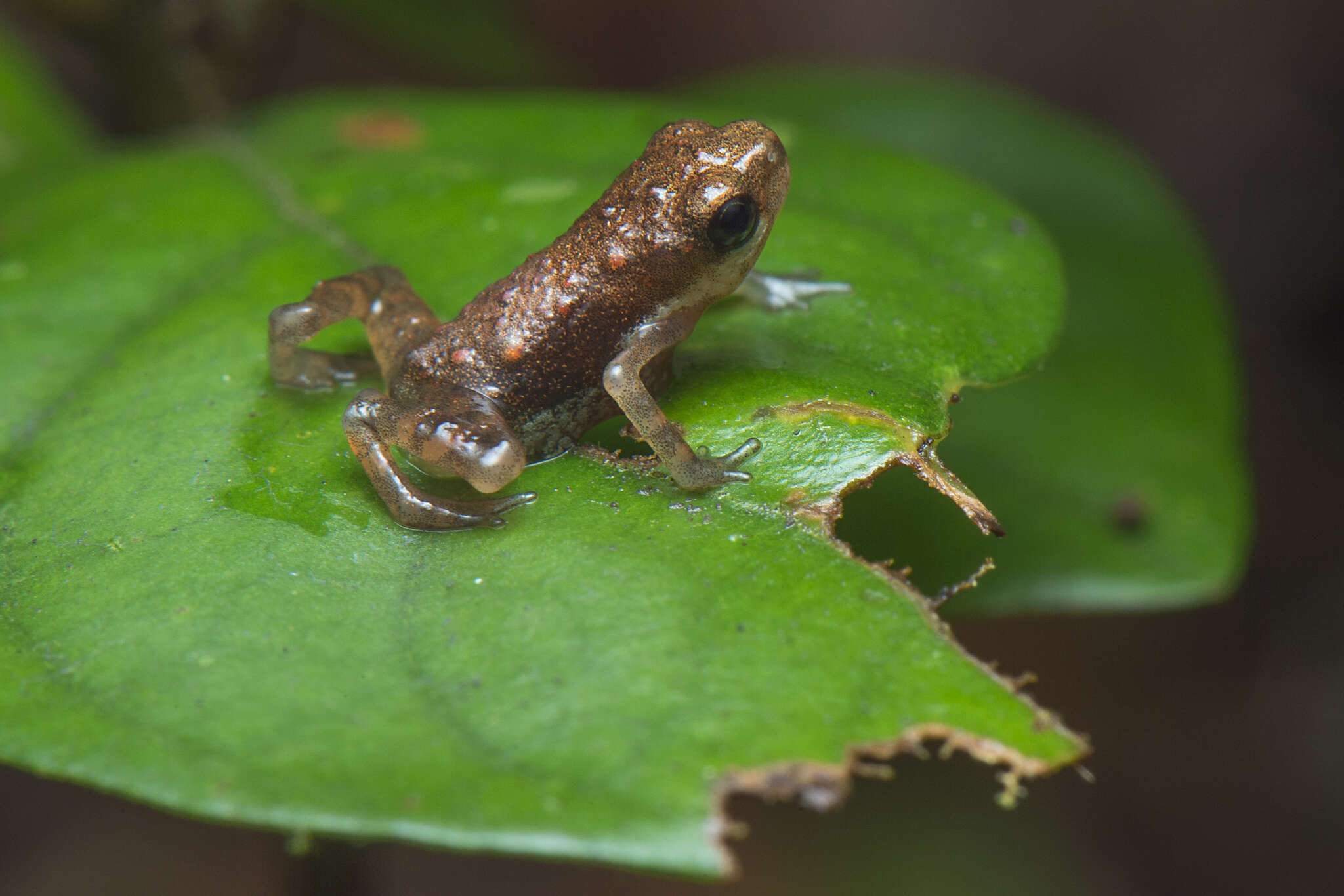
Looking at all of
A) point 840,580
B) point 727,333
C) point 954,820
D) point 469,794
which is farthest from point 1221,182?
point 469,794

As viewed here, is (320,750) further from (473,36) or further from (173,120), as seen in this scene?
(473,36)

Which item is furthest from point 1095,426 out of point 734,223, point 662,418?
point 662,418

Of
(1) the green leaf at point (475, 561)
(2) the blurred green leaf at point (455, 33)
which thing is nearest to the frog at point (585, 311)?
(1) the green leaf at point (475, 561)

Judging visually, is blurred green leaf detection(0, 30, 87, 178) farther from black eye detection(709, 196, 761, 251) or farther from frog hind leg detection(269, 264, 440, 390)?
black eye detection(709, 196, 761, 251)

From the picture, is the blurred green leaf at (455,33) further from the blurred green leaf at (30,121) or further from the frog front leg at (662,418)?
the frog front leg at (662,418)

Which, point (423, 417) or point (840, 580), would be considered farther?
point (423, 417)

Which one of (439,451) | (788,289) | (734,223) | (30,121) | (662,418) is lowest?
(30,121)

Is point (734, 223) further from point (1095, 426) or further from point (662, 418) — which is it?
point (1095, 426)
